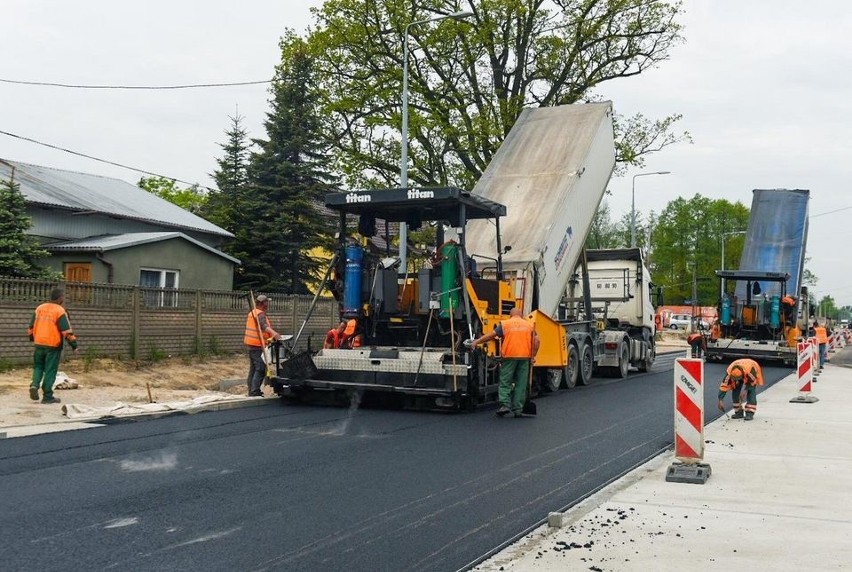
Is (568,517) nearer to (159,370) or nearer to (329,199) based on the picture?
(329,199)

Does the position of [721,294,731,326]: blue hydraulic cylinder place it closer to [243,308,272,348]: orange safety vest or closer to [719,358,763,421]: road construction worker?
[719,358,763,421]: road construction worker

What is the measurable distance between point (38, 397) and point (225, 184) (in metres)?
26.3

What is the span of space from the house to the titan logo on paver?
11.8 m

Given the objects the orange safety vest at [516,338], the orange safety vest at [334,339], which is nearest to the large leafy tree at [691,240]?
the orange safety vest at [334,339]

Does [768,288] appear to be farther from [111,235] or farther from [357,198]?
[111,235]

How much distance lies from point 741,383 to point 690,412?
4046 millimetres

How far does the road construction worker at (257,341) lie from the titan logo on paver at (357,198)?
2264 mm

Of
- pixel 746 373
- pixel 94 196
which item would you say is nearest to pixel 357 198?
pixel 746 373

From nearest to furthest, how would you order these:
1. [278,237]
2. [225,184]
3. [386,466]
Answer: [386,466]
[278,237]
[225,184]

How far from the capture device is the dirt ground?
11.3 meters

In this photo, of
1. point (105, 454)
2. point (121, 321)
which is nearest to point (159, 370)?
point (121, 321)

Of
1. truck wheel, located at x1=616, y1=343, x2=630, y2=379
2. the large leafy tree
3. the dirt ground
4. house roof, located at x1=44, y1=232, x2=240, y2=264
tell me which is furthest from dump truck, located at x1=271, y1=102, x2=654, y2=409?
the large leafy tree

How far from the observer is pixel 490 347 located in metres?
12.5

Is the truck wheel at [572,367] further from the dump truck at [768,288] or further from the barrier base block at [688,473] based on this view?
the dump truck at [768,288]
